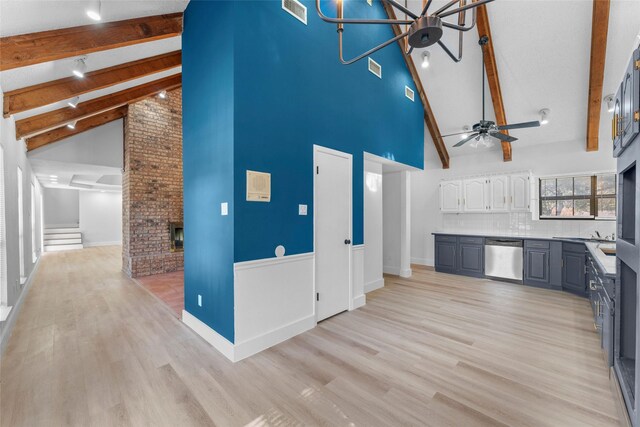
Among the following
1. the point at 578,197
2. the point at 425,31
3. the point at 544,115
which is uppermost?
the point at 544,115

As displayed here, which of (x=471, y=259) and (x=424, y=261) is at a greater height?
(x=471, y=259)

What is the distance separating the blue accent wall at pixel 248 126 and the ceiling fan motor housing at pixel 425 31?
157 cm

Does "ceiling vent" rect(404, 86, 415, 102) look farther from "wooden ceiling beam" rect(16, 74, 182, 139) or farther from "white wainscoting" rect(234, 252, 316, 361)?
"wooden ceiling beam" rect(16, 74, 182, 139)

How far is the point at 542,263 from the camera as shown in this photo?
5.07 m

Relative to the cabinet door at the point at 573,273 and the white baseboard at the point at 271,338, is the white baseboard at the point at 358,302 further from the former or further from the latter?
the cabinet door at the point at 573,273

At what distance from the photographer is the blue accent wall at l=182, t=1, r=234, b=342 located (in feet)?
8.63

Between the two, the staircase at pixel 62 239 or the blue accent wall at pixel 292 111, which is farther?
the staircase at pixel 62 239

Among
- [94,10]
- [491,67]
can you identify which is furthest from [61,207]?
[491,67]

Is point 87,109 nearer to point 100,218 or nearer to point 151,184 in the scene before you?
point 151,184

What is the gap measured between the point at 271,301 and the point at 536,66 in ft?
18.7

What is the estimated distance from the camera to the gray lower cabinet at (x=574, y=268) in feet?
14.9

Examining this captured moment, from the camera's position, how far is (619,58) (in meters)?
4.15

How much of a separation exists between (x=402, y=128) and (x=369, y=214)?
1.80 meters

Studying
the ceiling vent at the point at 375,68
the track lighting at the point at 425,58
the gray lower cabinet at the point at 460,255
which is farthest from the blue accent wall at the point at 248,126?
the gray lower cabinet at the point at 460,255
